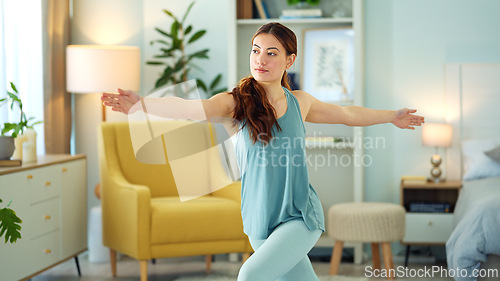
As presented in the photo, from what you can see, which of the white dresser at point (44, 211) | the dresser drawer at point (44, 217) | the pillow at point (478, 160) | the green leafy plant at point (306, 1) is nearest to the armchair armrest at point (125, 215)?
the white dresser at point (44, 211)

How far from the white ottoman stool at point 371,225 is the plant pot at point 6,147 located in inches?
77.3

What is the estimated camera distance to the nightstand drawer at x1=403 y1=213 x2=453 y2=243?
13.8 feet

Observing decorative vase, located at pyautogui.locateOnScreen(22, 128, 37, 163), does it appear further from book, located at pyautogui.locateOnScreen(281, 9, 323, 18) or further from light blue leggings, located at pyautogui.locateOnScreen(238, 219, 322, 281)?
light blue leggings, located at pyautogui.locateOnScreen(238, 219, 322, 281)

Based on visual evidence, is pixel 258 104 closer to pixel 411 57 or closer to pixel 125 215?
pixel 125 215

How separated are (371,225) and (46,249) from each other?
6.34 feet

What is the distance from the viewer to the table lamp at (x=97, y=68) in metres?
4.20

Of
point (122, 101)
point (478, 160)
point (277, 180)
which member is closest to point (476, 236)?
point (478, 160)

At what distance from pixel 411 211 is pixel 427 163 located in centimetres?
43

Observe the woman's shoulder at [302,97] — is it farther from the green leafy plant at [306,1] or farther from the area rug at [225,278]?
the green leafy plant at [306,1]

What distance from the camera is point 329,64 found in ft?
14.7

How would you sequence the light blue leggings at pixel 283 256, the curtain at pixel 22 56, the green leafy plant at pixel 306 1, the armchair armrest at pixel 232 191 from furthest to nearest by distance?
1. the green leafy plant at pixel 306 1
2. the armchair armrest at pixel 232 191
3. the curtain at pixel 22 56
4. the light blue leggings at pixel 283 256

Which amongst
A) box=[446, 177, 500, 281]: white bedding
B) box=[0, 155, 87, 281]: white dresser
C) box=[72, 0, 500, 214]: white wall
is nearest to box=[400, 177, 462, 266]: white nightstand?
box=[72, 0, 500, 214]: white wall

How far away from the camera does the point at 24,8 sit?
4105 millimetres

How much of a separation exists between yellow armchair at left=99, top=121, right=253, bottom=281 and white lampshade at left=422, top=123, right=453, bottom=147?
4.59 feet
